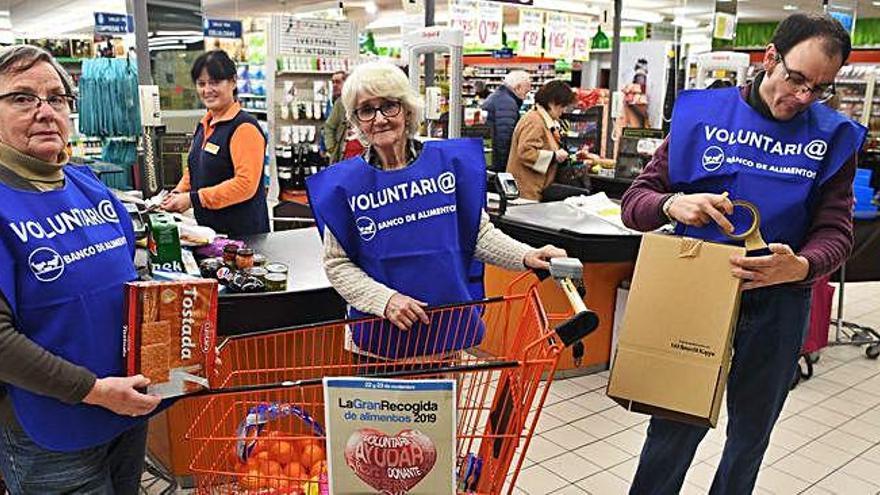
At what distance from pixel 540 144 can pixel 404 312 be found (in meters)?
4.55

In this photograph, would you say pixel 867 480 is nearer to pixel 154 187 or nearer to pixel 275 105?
pixel 154 187

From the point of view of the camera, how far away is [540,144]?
6324 millimetres

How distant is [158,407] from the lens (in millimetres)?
1703

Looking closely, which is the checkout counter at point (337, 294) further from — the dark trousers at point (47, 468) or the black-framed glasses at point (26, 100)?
the black-framed glasses at point (26, 100)

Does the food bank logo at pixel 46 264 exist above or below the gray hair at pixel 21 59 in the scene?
below

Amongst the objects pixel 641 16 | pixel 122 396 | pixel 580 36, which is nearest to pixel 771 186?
pixel 122 396

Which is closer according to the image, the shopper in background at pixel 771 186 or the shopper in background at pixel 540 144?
the shopper in background at pixel 771 186

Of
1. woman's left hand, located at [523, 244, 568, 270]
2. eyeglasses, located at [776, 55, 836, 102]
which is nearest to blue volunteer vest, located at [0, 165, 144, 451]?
woman's left hand, located at [523, 244, 568, 270]

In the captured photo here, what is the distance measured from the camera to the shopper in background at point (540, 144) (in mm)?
6312

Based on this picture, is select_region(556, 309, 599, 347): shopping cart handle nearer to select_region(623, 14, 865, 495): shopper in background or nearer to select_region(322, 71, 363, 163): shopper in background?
select_region(623, 14, 865, 495): shopper in background

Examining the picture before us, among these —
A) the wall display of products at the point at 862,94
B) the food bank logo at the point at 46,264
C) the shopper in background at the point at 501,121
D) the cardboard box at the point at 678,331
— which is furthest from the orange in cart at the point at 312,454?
the wall display of products at the point at 862,94

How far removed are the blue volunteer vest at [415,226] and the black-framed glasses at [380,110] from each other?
0.42ft

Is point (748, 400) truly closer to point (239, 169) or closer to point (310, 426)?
point (310, 426)

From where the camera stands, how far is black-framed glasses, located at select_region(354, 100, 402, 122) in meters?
2.13
